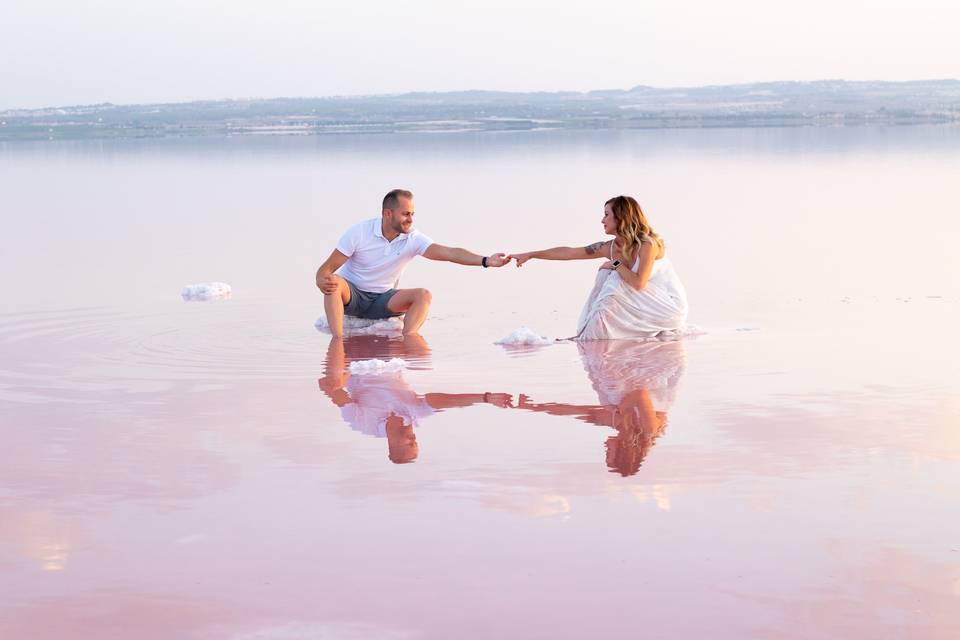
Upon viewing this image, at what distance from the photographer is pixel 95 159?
1591 inches

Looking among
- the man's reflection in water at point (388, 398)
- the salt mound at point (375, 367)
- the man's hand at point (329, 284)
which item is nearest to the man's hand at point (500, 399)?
the man's reflection in water at point (388, 398)

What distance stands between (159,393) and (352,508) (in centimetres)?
310

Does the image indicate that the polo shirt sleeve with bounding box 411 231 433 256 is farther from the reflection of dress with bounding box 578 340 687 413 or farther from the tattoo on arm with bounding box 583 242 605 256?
the reflection of dress with bounding box 578 340 687 413

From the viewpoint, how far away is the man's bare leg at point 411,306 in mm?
11414

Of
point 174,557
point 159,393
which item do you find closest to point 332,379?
point 159,393

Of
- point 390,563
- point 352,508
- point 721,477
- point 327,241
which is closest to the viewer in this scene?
point 390,563

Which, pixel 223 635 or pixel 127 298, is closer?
pixel 223 635

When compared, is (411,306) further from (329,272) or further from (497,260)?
(497,260)

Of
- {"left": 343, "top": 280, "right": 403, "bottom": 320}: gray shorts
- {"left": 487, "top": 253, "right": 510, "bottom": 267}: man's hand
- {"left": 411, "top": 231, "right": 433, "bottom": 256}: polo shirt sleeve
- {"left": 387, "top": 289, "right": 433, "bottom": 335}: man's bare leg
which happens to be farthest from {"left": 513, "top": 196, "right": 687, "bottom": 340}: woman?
{"left": 343, "top": 280, "right": 403, "bottom": 320}: gray shorts

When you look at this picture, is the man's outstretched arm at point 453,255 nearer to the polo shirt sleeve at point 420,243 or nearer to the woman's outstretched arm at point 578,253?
the polo shirt sleeve at point 420,243

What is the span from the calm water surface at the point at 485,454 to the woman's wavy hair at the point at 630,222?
82 centimetres

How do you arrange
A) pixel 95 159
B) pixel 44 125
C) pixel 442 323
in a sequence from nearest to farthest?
pixel 442 323
pixel 95 159
pixel 44 125

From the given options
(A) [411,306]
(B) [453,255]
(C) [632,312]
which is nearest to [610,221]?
(C) [632,312]

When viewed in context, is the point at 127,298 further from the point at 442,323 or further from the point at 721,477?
the point at 721,477
